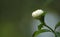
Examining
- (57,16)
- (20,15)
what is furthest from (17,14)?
(57,16)

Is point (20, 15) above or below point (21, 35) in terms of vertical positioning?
above

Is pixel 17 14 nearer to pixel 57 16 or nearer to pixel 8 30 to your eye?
pixel 8 30

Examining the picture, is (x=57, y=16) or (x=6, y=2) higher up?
(x=6, y=2)

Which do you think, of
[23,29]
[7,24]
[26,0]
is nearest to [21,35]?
[23,29]

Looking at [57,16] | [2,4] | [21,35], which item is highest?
[2,4]

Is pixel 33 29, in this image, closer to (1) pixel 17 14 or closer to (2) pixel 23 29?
(2) pixel 23 29
